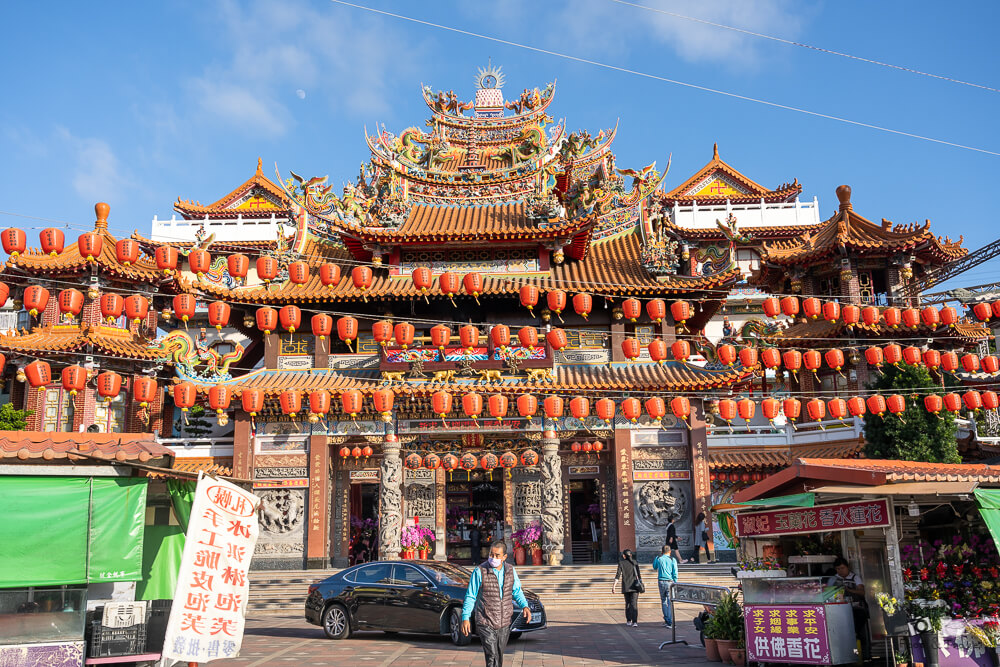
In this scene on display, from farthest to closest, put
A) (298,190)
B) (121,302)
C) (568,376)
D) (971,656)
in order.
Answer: (298,190), (568,376), (121,302), (971,656)

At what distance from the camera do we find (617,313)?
21672 mm

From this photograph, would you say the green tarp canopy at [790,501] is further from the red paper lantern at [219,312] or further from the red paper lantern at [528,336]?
the red paper lantern at [219,312]

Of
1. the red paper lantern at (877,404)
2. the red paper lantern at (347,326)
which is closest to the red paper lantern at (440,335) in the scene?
the red paper lantern at (347,326)

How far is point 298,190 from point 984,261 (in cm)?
2106

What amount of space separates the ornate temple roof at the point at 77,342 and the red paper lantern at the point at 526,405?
12.1 meters

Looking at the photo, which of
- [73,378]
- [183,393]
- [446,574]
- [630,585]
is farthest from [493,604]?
[73,378]

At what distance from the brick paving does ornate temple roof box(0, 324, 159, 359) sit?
40.0 feet

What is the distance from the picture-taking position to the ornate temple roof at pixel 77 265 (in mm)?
24719

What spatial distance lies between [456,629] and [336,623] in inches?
88.0

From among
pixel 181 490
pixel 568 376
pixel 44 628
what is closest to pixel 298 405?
pixel 568 376

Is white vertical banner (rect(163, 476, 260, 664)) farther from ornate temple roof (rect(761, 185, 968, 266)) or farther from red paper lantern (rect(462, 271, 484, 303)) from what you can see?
ornate temple roof (rect(761, 185, 968, 266))

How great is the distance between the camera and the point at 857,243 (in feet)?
86.1

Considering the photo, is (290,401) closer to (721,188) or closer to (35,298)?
(35,298)

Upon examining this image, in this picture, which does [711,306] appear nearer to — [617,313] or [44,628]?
[617,313]
